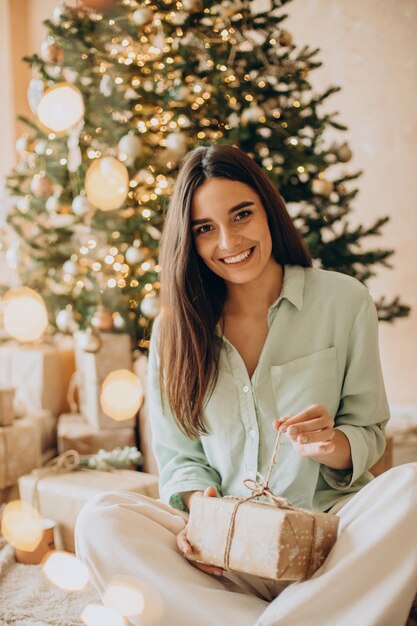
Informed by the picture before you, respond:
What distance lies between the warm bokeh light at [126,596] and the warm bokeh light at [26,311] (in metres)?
1.54

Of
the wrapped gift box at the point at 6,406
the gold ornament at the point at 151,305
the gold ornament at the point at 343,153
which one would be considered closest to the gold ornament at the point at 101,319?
the gold ornament at the point at 151,305

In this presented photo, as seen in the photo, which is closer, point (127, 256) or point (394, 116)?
point (127, 256)

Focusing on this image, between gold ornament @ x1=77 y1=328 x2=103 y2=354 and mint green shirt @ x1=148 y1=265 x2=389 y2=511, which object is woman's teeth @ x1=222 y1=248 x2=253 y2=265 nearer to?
mint green shirt @ x1=148 y1=265 x2=389 y2=511

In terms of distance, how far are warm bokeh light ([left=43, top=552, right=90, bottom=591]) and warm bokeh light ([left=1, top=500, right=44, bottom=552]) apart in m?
0.08

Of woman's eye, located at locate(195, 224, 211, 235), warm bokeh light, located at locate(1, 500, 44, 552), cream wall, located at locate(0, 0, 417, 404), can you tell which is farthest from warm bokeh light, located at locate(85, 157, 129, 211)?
cream wall, located at locate(0, 0, 417, 404)

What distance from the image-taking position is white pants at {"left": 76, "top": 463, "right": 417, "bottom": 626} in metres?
1.10

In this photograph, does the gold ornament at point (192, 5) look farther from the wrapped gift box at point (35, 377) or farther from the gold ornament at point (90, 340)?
the wrapped gift box at point (35, 377)

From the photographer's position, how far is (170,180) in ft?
8.01

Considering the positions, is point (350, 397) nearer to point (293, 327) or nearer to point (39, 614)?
point (293, 327)

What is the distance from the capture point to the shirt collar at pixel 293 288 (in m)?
1.49

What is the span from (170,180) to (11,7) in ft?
8.11

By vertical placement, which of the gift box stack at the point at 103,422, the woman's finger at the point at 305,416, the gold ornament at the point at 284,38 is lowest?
the gift box stack at the point at 103,422

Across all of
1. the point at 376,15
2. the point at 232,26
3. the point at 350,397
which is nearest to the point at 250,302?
the point at 350,397

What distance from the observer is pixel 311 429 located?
1.24m
